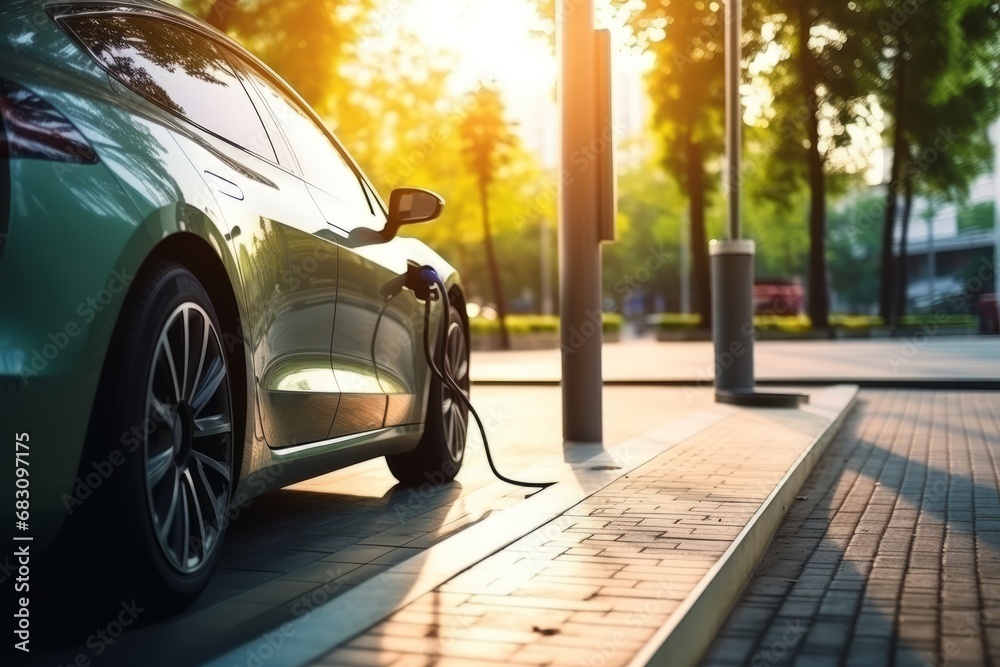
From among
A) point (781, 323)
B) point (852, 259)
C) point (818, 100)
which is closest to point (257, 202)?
point (818, 100)

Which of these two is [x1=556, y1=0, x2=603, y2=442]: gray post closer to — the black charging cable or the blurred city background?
the black charging cable

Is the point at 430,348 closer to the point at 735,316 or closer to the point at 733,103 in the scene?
the point at 735,316

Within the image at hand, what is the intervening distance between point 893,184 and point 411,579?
109 feet

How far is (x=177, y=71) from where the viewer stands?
4043mm

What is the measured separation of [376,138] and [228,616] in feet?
113

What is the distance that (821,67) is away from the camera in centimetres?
2989

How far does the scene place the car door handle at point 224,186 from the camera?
12.0ft

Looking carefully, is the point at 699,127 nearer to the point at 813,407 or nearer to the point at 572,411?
the point at 813,407

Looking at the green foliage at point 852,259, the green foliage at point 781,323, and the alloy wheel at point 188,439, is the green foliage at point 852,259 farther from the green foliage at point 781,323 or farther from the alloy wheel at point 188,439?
the alloy wheel at point 188,439

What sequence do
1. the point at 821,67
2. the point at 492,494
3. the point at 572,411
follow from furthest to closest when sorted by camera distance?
the point at 821,67 → the point at 572,411 → the point at 492,494

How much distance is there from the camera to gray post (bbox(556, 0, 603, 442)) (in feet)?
24.9

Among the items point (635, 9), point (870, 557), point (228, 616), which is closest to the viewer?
point (228, 616)

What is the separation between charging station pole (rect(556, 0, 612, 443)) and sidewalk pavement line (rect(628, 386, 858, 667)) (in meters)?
1.94

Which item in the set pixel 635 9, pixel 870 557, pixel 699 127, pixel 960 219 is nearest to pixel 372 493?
pixel 870 557
